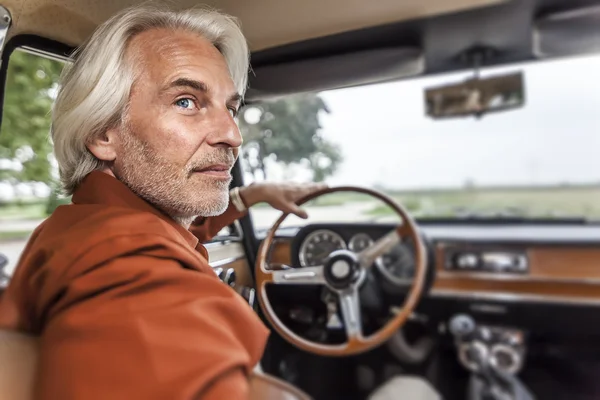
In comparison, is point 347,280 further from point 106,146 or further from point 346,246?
point 106,146

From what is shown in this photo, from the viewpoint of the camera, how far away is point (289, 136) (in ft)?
2.62

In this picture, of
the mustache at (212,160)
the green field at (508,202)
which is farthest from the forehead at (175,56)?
the green field at (508,202)

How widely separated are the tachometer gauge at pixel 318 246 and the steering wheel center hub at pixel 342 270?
21 mm

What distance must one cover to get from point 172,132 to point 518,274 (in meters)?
0.52

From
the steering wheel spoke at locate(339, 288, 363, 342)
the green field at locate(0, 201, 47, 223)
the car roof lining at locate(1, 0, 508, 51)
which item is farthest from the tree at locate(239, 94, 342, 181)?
the green field at locate(0, 201, 47, 223)

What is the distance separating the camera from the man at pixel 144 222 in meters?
0.56

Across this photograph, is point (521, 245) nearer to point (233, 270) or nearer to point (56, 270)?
point (233, 270)

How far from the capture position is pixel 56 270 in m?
0.64

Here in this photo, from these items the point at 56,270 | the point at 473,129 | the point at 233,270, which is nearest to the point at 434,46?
the point at 473,129

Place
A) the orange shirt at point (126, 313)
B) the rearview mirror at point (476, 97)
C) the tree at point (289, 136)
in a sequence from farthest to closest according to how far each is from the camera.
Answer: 1. the tree at point (289, 136)
2. the rearview mirror at point (476, 97)
3. the orange shirt at point (126, 313)

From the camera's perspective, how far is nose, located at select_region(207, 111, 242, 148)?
0.70 meters

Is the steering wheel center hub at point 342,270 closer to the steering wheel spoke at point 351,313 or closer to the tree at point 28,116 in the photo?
the steering wheel spoke at point 351,313

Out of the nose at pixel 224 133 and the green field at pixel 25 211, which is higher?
the nose at pixel 224 133

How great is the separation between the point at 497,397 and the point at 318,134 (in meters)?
0.45
